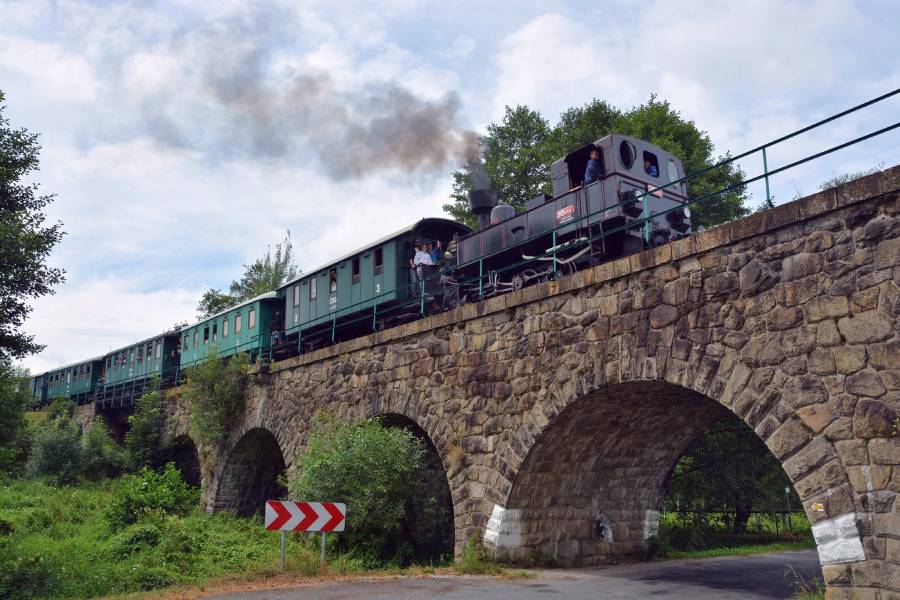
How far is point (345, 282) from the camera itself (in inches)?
760

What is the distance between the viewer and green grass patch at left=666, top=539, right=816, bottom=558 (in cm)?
1519

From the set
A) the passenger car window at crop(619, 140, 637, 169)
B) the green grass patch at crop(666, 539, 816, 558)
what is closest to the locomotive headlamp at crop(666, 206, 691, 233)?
the passenger car window at crop(619, 140, 637, 169)

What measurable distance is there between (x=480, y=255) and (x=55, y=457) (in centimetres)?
2051

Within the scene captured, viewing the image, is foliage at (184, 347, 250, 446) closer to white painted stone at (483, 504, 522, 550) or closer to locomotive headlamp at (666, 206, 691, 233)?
white painted stone at (483, 504, 522, 550)

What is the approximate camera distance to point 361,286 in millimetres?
18562

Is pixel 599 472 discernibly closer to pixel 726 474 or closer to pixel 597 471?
pixel 597 471

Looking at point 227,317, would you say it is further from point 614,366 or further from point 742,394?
point 742,394

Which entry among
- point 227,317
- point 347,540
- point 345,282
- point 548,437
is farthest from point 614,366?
point 227,317

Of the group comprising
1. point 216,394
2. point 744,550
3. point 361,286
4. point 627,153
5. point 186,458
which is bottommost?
point 744,550

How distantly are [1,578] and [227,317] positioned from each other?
43.7 ft

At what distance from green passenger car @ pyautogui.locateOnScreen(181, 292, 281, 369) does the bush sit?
4.44m

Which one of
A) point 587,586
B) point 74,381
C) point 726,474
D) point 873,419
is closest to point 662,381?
point 873,419

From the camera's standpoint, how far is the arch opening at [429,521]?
45.4ft

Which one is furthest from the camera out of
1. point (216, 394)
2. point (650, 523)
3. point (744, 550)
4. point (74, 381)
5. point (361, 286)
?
point (74, 381)
